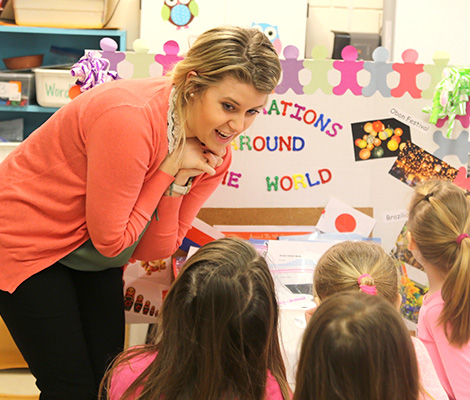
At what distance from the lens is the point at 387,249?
5.87 ft

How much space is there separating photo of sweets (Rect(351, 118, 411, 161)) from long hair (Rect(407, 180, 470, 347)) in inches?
11.6

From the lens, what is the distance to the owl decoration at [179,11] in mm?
2529

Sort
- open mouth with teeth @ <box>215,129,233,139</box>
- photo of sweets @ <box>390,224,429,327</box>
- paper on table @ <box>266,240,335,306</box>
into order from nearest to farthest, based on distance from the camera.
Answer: open mouth with teeth @ <box>215,129,233,139</box> < paper on table @ <box>266,240,335,306</box> < photo of sweets @ <box>390,224,429,327</box>

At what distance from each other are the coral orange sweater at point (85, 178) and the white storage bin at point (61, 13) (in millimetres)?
1577

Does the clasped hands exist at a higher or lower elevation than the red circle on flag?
higher

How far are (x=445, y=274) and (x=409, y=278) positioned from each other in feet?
1.29

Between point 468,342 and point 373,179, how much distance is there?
2.03 feet

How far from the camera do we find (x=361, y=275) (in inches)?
45.2

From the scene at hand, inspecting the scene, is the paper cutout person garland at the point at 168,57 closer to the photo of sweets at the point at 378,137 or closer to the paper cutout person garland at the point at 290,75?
the paper cutout person garland at the point at 290,75

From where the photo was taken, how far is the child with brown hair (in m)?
1.12

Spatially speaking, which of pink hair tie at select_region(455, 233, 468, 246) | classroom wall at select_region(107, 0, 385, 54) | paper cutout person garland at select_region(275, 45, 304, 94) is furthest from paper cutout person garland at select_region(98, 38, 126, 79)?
classroom wall at select_region(107, 0, 385, 54)

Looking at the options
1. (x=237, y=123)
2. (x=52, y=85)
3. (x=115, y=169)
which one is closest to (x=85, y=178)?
(x=115, y=169)

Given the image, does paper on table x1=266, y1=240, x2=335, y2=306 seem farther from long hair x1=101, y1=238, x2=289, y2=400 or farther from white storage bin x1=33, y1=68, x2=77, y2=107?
white storage bin x1=33, y1=68, x2=77, y2=107

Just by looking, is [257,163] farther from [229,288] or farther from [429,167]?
[229,288]
